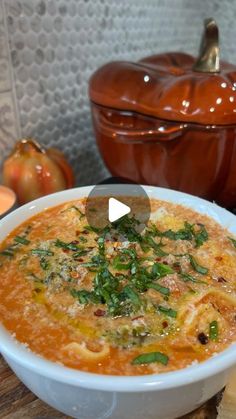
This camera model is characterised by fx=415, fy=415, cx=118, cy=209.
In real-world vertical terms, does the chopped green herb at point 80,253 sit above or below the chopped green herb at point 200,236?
above

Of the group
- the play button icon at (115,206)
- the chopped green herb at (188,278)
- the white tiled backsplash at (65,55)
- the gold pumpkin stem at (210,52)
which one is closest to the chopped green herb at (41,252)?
the play button icon at (115,206)

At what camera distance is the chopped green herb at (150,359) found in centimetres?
50

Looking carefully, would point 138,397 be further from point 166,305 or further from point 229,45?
point 229,45

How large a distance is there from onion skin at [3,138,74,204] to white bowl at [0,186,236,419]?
0.50 metres

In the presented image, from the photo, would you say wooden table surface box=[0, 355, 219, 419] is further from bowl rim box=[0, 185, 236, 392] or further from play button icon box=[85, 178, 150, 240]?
play button icon box=[85, 178, 150, 240]

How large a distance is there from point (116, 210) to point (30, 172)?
259mm

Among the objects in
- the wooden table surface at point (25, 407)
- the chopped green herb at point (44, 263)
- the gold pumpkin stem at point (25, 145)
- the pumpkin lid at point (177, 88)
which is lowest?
the wooden table surface at point (25, 407)

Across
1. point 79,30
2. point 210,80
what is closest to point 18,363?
point 210,80

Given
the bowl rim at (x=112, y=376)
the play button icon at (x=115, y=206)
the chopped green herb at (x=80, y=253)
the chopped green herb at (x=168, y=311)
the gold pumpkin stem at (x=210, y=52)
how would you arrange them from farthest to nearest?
1. the gold pumpkin stem at (x=210, y=52)
2. the play button icon at (x=115, y=206)
3. the chopped green herb at (x=80, y=253)
4. the chopped green herb at (x=168, y=311)
5. the bowl rim at (x=112, y=376)

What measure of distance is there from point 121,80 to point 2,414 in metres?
0.71

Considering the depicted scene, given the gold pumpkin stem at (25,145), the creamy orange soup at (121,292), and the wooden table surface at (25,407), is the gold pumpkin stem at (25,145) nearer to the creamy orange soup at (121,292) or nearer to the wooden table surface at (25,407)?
the creamy orange soup at (121,292)

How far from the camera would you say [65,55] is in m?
1.11

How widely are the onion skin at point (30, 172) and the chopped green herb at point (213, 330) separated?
1.86 feet

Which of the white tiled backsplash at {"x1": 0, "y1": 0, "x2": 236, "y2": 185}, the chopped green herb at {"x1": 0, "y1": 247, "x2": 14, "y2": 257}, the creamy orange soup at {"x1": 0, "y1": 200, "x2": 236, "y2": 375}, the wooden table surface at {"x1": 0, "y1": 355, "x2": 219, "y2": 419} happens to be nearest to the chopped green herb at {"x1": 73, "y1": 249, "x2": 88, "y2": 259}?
the creamy orange soup at {"x1": 0, "y1": 200, "x2": 236, "y2": 375}
